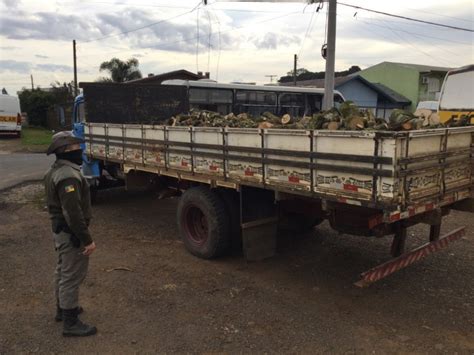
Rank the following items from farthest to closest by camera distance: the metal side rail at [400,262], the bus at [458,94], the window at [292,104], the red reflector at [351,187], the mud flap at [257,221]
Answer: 1. the window at [292,104]
2. the bus at [458,94]
3. the mud flap at [257,221]
4. the metal side rail at [400,262]
5. the red reflector at [351,187]

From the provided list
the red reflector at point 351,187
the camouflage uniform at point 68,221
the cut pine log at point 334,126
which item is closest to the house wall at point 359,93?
the cut pine log at point 334,126

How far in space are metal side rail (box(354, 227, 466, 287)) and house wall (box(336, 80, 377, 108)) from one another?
106 feet

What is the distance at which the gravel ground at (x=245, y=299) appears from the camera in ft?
12.5

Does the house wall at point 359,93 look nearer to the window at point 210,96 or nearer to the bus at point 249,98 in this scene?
the bus at point 249,98

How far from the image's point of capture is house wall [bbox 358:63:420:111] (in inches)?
1645

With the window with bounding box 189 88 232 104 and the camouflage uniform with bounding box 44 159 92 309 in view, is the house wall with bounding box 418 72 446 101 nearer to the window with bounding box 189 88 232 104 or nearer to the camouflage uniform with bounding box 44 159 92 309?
the window with bounding box 189 88 232 104

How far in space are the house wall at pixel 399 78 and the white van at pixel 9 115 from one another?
31.1 metres

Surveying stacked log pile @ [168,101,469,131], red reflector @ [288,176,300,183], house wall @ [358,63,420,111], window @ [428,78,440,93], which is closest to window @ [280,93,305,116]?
stacked log pile @ [168,101,469,131]

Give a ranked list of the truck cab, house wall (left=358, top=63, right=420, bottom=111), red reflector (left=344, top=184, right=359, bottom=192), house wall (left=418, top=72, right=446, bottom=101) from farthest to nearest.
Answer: house wall (left=358, top=63, right=420, bottom=111) → house wall (left=418, top=72, right=446, bottom=101) → the truck cab → red reflector (left=344, top=184, right=359, bottom=192)

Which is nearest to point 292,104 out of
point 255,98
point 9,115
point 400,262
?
point 255,98

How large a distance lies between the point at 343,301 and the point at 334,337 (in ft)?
2.60

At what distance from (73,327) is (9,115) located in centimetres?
2546

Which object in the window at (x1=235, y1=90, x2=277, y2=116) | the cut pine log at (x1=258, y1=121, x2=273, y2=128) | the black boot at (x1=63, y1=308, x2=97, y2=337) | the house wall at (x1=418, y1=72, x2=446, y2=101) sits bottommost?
the black boot at (x1=63, y1=308, x2=97, y2=337)

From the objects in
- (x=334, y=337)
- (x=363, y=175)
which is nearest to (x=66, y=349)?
(x=334, y=337)
